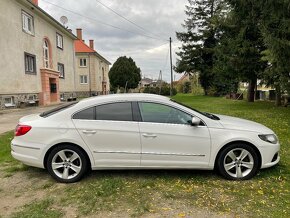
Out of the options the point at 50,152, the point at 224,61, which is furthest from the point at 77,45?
the point at 50,152

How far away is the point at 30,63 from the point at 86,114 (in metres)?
20.2

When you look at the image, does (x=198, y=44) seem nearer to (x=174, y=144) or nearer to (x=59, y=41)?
(x=59, y=41)

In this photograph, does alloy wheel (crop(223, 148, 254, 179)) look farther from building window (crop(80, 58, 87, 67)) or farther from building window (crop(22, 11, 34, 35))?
building window (crop(80, 58, 87, 67))

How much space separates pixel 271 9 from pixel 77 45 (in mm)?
40872

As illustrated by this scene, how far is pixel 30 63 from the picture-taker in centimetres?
2238

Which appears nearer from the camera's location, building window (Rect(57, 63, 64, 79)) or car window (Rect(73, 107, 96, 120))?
car window (Rect(73, 107, 96, 120))

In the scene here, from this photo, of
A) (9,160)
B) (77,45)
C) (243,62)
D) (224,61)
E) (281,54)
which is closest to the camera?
(9,160)

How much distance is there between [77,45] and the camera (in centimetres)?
4650

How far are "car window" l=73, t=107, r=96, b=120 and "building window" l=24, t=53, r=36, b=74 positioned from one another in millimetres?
18910

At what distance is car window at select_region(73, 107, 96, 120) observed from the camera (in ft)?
15.0

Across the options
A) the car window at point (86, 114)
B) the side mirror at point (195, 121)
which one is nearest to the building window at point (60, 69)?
the car window at point (86, 114)

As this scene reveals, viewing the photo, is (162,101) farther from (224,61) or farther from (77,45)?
(77,45)

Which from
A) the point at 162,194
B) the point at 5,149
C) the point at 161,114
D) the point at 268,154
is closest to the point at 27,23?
the point at 5,149

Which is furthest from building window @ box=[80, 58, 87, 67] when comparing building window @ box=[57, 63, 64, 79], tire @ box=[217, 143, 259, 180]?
tire @ box=[217, 143, 259, 180]
